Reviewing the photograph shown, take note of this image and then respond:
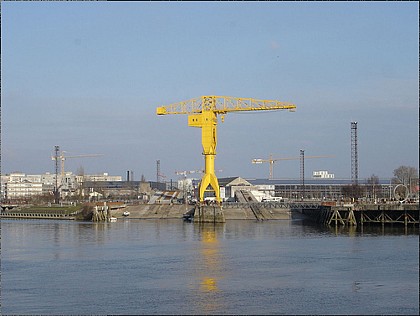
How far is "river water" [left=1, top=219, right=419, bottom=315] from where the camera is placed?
1806 centimetres

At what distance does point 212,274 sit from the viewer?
2316cm

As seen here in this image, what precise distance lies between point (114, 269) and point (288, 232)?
1698 cm

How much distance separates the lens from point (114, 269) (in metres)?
24.5

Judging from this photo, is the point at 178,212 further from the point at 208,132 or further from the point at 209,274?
the point at 209,274

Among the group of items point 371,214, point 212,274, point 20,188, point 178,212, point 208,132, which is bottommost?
point 212,274

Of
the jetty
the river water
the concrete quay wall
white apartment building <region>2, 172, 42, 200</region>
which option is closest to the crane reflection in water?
the river water

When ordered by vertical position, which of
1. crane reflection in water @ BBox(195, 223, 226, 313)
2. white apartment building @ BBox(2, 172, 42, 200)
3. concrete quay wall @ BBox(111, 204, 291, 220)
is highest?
white apartment building @ BBox(2, 172, 42, 200)

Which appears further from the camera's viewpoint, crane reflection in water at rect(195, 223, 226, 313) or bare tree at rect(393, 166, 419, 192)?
bare tree at rect(393, 166, 419, 192)

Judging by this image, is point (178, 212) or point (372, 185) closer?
point (178, 212)

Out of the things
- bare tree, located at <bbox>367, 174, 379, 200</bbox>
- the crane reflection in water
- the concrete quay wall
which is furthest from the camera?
bare tree, located at <bbox>367, 174, 379, 200</bbox>

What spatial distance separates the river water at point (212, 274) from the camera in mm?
18062

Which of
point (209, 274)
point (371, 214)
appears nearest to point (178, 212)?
point (371, 214)

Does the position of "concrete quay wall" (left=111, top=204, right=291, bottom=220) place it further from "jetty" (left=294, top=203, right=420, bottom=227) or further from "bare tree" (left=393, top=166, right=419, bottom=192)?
"bare tree" (left=393, top=166, right=419, bottom=192)

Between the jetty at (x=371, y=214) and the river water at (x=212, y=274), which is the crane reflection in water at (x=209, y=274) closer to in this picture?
the river water at (x=212, y=274)
